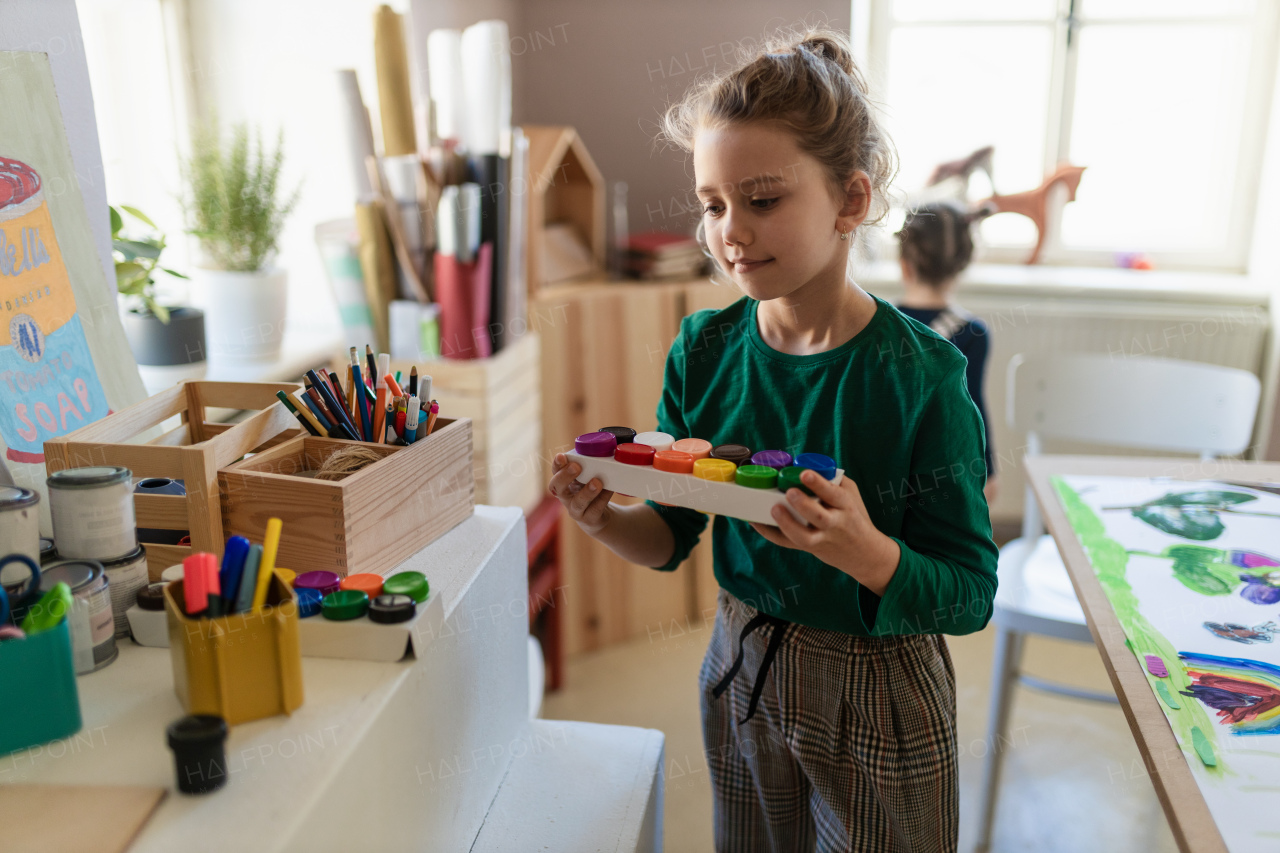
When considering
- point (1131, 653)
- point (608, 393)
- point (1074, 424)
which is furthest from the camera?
point (608, 393)

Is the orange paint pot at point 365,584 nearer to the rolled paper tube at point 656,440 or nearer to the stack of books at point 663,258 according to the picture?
the rolled paper tube at point 656,440

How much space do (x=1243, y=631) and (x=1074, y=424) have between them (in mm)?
1053

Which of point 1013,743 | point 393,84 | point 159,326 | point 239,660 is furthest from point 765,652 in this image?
point 1013,743

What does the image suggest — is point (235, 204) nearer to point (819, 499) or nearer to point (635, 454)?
point (635, 454)

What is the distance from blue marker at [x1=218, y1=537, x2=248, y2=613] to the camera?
0.70 metres

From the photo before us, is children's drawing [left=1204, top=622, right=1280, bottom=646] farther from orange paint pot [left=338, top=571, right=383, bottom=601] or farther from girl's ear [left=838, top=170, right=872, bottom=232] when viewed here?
orange paint pot [left=338, top=571, right=383, bottom=601]

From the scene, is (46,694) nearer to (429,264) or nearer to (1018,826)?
(429,264)

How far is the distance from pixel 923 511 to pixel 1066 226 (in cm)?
232

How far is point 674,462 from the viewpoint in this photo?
0.85m

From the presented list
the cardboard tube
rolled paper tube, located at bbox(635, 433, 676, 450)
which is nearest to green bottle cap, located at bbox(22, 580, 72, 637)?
rolled paper tube, located at bbox(635, 433, 676, 450)

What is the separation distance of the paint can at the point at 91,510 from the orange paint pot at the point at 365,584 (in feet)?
0.61

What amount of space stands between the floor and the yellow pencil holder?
1.30 meters

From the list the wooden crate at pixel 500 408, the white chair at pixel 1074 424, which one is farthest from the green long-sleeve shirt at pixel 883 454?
the white chair at pixel 1074 424

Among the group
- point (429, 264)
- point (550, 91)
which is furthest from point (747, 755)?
point (550, 91)
